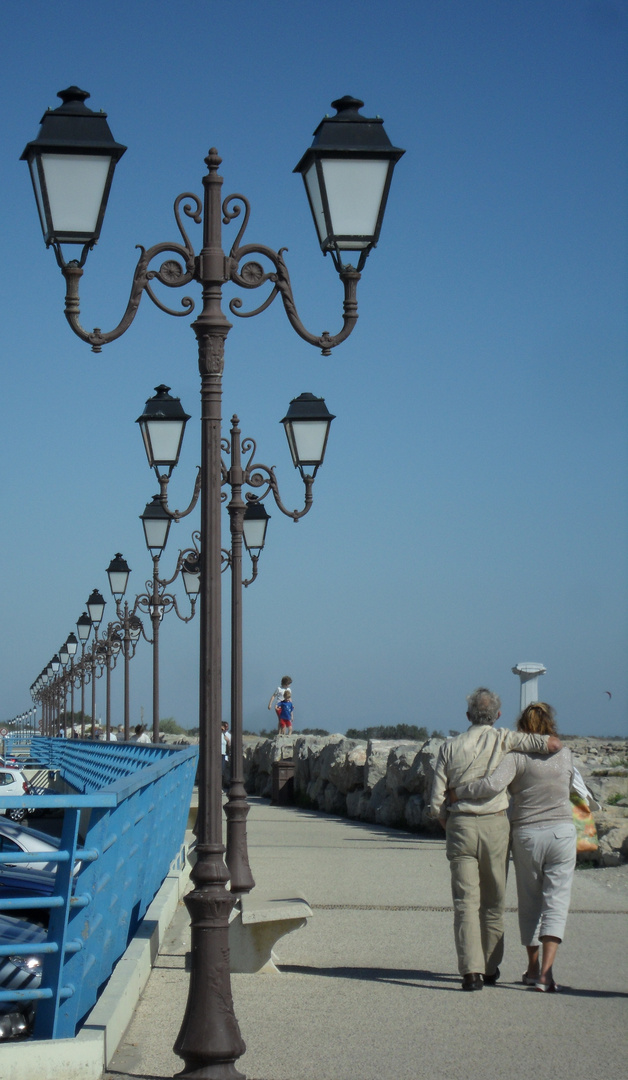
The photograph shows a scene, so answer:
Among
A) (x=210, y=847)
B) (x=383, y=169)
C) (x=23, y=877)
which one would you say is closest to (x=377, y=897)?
(x=23, y=877)

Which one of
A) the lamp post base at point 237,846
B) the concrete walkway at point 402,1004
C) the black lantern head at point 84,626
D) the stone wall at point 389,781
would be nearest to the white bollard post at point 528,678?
the stone wall at point 389,781

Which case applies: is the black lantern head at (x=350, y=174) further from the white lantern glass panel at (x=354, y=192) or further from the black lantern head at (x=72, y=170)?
the black lantern head at (x=72, y=170)

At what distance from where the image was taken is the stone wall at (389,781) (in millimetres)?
13750

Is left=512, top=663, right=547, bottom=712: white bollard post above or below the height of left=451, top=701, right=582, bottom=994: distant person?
above

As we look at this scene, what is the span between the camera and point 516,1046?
19.9 ft

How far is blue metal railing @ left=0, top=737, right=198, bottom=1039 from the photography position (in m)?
5.00

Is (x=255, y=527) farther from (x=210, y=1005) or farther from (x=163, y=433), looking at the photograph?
(x=210, y=1005)

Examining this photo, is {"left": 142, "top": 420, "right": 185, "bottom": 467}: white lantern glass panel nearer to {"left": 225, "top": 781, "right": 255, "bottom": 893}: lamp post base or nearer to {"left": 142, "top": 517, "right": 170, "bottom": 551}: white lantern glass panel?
{"left": 225, "top": 781, "right": 255, "bottom": 893}: lamp post base

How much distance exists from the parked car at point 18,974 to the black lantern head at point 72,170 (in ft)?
10.2

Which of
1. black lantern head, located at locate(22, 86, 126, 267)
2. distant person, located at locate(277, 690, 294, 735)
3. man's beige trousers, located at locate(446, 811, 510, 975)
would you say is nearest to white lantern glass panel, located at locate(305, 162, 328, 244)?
black lantern head, located at locate(22, 86, 126, 267)

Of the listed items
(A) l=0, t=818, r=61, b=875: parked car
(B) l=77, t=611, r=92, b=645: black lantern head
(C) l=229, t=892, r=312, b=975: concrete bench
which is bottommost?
(C) l=229, t=892, r=312, b=975: concrete bench

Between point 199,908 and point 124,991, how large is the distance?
1.26m

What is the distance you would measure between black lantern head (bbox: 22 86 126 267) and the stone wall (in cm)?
817

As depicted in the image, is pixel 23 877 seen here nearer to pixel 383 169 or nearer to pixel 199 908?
pixel 199 908
